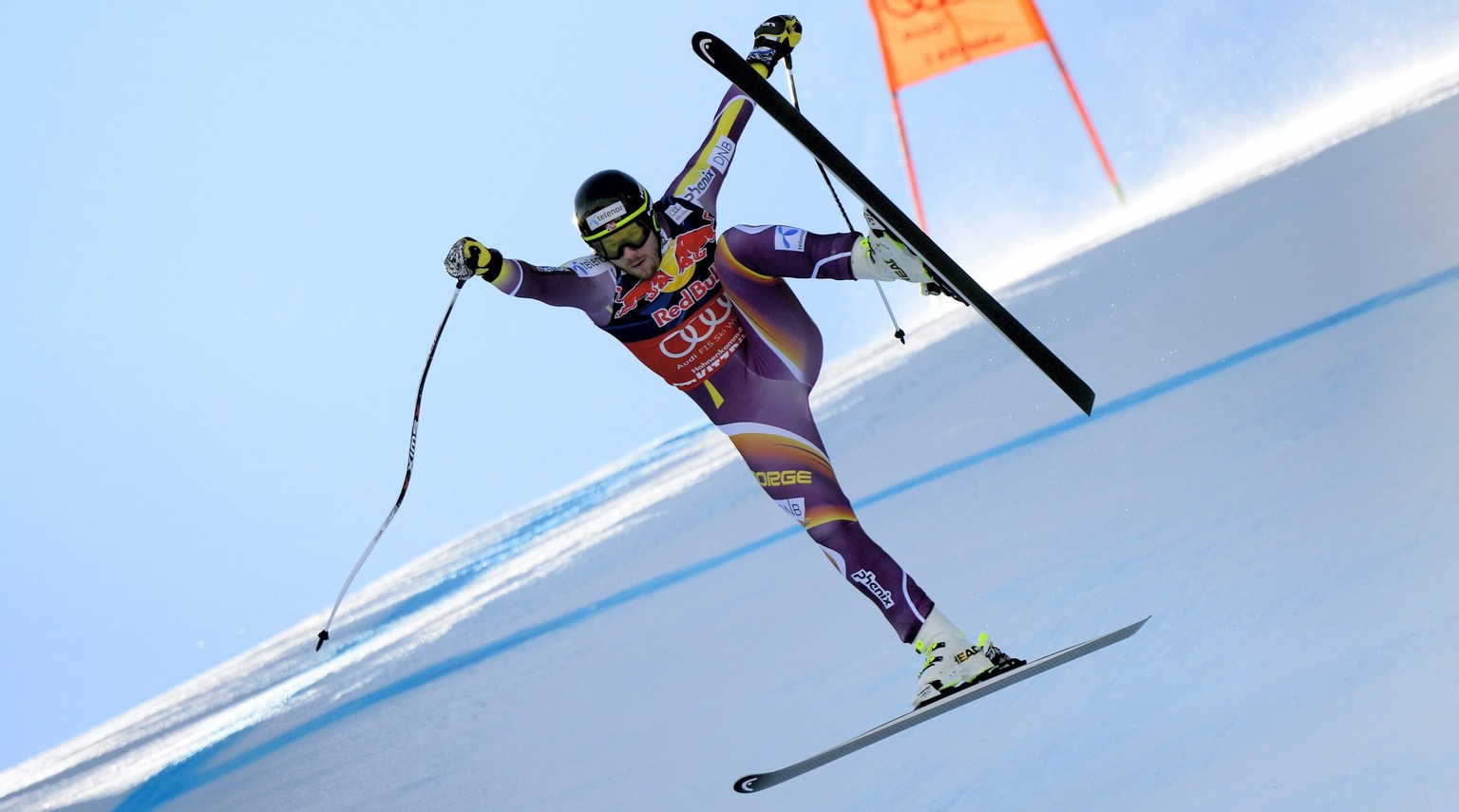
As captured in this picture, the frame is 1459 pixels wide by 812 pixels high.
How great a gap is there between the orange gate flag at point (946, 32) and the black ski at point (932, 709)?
531 cm

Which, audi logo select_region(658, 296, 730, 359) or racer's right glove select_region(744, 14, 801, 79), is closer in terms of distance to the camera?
audi logo select_region(658, 296, 730, 359)

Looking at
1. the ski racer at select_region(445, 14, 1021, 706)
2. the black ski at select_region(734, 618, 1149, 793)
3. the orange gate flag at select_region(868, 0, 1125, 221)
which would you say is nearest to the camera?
the black ski at select_region(734, 618, 1149, 793)

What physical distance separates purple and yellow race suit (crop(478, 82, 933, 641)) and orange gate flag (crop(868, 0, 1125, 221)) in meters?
4.23

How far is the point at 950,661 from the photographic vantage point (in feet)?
11.7

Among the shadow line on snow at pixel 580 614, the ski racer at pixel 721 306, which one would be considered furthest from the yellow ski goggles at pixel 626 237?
the shadow line on snow at pixel 580 614

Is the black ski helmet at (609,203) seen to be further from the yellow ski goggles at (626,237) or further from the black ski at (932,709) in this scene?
the black ski at (932,709)

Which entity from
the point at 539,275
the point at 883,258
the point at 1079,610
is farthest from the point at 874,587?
the point at 539,275

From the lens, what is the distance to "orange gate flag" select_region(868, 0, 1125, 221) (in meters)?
8.16

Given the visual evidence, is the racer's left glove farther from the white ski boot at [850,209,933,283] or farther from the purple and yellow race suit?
the white ski boot at [850,209,933,283]

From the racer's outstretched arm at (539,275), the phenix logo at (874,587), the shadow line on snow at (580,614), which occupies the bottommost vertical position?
the shadow line on snow at (580,614)

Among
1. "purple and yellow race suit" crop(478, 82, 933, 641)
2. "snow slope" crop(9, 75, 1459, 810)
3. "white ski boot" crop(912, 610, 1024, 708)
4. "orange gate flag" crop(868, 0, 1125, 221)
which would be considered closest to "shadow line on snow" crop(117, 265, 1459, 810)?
"snow slope" crop(9, 75, 1459, 810)

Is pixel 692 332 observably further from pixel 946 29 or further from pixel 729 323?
pixel 946 29

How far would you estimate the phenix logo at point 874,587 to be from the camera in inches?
148

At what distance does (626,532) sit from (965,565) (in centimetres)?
762
